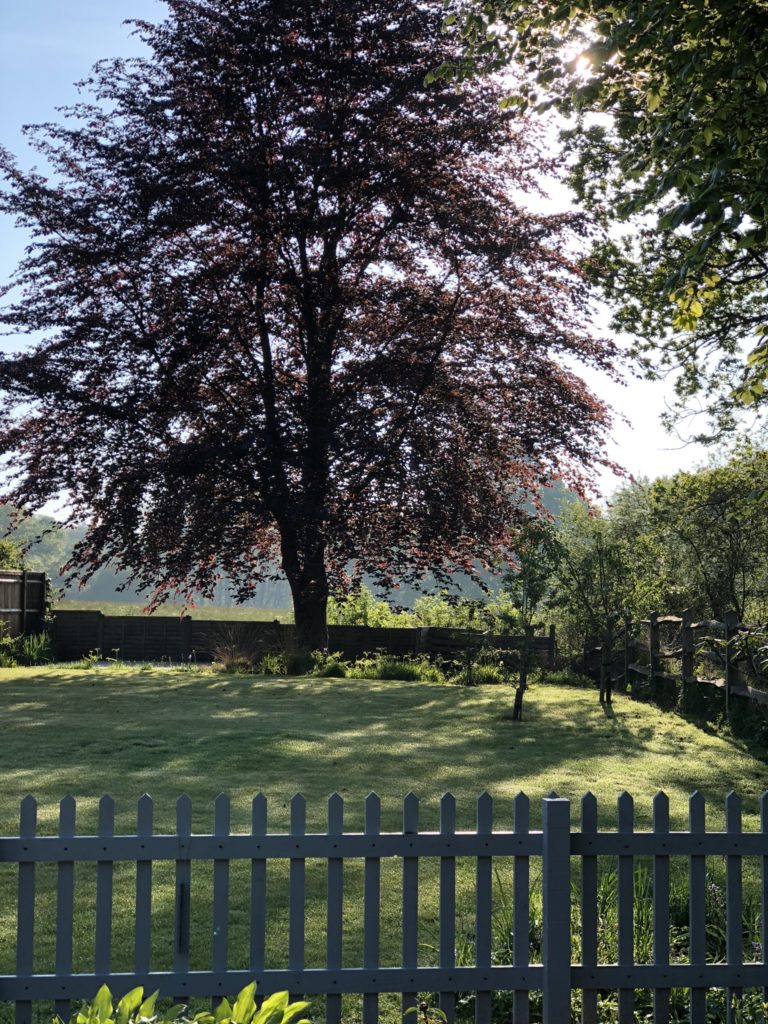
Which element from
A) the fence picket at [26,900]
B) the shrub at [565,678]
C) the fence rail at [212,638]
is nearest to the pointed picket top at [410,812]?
the fence picket at [26,900]

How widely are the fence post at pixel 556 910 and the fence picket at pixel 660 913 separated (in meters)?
0.38

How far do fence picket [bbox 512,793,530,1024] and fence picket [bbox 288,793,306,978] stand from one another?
2.80ft

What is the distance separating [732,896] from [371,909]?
5.03 feet

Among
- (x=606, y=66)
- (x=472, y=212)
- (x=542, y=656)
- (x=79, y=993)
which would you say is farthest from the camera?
(x=542, y=656)

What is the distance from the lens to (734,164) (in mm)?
5488

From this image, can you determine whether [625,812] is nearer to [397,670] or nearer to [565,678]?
[397,670]

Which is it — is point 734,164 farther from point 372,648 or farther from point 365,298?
point 372,648

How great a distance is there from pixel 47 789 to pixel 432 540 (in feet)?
40.1

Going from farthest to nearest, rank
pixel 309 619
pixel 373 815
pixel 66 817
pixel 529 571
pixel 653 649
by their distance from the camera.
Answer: pixel 309 619, pixel 653 649, pixel 529 571, pixel 373 815, pixel 66 817

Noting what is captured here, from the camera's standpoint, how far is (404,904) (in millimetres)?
4156

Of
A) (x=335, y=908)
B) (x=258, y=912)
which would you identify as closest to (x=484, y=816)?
(x=335, y=908)

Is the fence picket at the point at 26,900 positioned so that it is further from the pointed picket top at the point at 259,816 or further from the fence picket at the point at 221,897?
the pointed picket top at the point at 259,816

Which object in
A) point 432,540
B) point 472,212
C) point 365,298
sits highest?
point 472,212

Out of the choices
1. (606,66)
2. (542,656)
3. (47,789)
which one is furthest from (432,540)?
(606,66)
